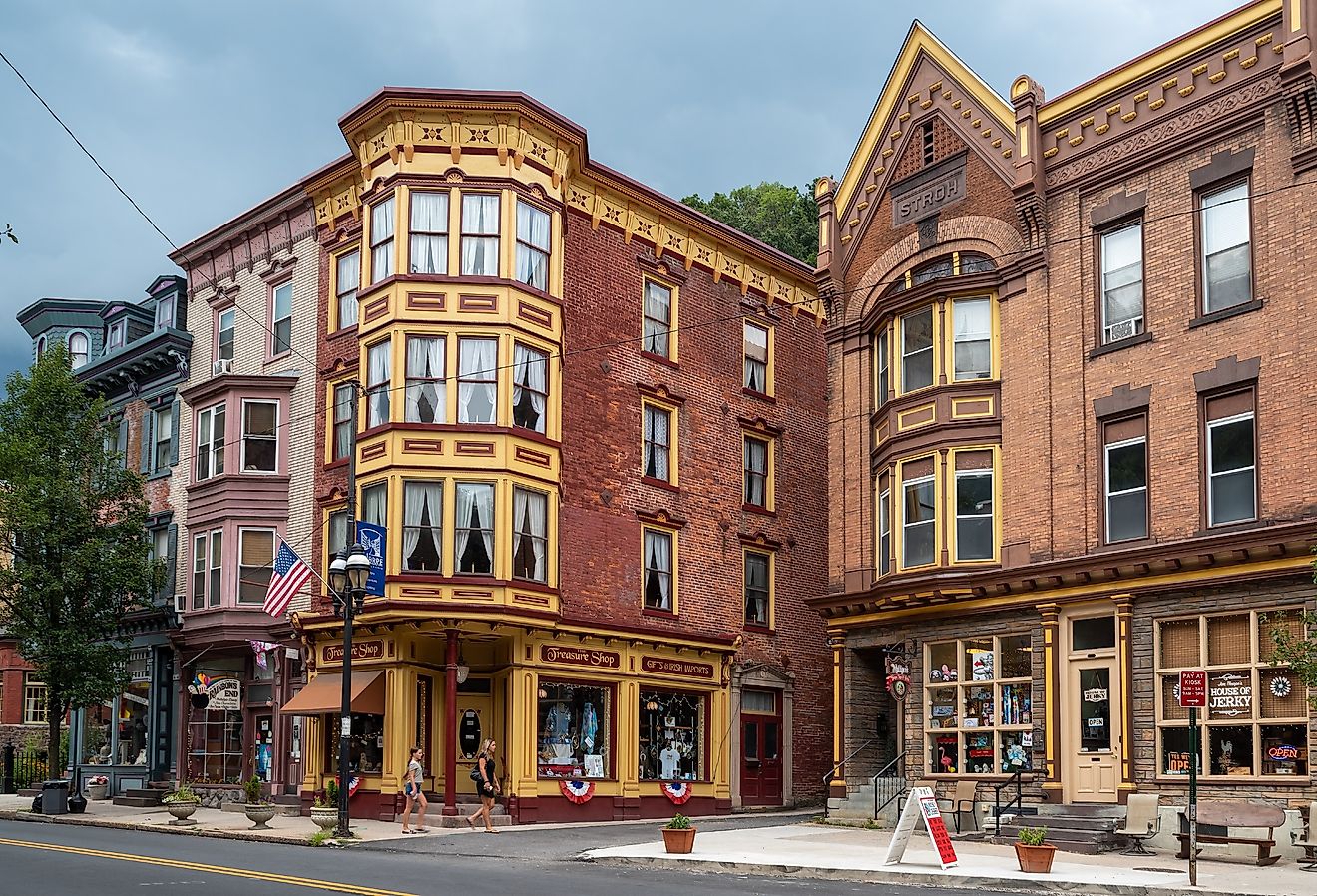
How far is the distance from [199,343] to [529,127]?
13.5 metres

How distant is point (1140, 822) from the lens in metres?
23.9

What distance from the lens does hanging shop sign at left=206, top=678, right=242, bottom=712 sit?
123ft

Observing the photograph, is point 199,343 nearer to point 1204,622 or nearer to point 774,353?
point 774,353

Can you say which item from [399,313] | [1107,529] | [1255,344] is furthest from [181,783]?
[1255,344]

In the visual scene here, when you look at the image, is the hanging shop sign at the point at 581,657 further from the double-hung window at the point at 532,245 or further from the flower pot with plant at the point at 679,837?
the flower pot with plant at the point at 679,837

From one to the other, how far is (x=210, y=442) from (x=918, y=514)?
63.1 ft

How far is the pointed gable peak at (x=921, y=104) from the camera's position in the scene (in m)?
29.4

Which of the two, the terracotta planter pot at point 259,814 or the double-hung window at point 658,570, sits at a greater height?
the double-hung window at point 658,570

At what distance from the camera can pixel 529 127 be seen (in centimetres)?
3284

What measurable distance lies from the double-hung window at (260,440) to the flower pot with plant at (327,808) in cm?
863

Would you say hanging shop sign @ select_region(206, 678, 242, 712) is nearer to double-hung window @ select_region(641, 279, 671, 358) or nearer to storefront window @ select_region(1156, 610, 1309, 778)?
double-hung window @ select_region(641, 279, 671, 358)

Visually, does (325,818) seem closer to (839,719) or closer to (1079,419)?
(839,719)

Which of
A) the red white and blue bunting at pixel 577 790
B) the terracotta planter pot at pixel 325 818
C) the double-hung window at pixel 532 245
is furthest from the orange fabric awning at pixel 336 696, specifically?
the double-hung window at pixel 532 245

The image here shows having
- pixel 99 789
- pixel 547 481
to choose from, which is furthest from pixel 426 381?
pixel 99 789
